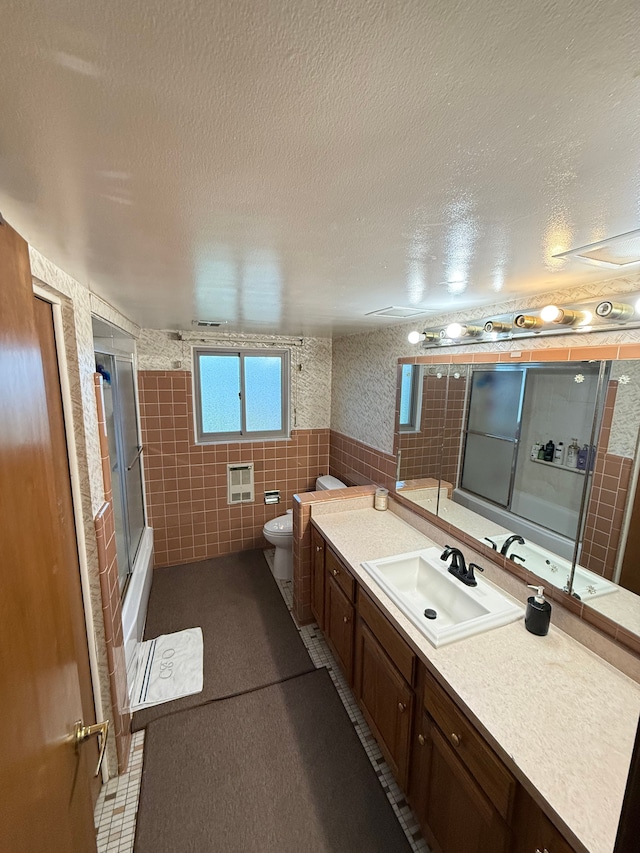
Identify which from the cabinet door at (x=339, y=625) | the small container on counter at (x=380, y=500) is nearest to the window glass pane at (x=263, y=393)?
the small container on counter at (x=380, y=500)

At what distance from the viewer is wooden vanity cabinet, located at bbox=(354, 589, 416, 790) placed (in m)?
1.34

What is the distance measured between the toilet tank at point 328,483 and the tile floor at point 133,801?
4.95 feet

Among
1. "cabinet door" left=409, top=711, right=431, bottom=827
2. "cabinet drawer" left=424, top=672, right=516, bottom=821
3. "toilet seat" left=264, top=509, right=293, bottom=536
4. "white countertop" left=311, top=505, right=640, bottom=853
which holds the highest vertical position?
"white countertop" left=311, top=505, right=640, bottom=853

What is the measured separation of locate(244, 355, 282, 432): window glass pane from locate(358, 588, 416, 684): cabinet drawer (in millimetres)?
1963

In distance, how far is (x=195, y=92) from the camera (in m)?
0.42

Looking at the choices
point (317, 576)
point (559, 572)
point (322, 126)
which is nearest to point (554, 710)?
point (559, 572)

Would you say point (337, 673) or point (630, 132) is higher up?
point (630, 132)

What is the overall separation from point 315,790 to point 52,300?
7.17 feet

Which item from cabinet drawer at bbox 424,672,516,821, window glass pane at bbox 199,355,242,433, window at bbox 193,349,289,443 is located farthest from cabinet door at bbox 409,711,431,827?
window glass pane at bbox 199,355,242,433

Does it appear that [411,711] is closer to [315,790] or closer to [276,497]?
[315,790]

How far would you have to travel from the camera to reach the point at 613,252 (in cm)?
94

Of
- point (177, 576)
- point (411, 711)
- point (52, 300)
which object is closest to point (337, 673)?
point (411, 711)

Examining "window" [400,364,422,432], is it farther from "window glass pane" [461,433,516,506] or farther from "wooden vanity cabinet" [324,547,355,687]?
"wooden vanity cabinet" [324,547,355,687]

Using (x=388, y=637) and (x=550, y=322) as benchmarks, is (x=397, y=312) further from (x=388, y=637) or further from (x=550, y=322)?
(x=388, y=637)
